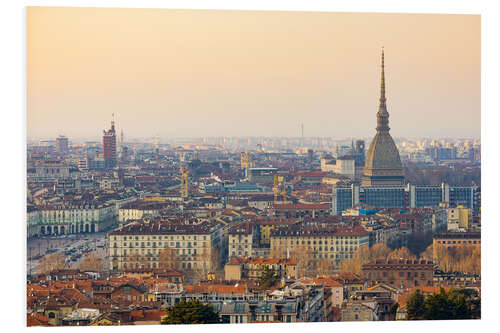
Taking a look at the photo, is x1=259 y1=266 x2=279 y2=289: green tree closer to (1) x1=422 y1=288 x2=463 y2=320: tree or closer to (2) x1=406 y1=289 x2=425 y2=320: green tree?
(2) x1=406 y1=289 x2=425 y2=320: green tree

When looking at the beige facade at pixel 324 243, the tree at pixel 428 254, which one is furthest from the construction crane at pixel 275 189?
the tree at pixel 428 254

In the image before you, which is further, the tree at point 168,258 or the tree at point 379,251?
the tree at point 379,251

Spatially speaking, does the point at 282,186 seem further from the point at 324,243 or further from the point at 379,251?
the point at 379,251

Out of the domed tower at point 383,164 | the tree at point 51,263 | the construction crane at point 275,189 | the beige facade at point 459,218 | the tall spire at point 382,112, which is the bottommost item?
the tree at point 51,263

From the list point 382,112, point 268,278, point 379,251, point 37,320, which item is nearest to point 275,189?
point 382,112

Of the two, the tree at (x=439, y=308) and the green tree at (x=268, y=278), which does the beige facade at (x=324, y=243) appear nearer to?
the green tree at (x=268, y=278)
